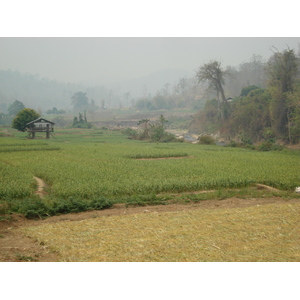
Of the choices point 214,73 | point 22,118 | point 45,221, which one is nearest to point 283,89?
point 214,73

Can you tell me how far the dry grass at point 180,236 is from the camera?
4.59m

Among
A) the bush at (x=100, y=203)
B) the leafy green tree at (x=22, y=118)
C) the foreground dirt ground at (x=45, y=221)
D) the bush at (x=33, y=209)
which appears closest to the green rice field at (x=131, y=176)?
the bush at (x=100, y=203)

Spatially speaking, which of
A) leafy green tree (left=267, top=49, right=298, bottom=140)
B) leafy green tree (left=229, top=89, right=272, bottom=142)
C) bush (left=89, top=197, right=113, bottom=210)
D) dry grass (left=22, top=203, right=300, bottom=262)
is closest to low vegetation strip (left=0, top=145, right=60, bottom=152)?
bush (left=89, top=197, right=113, bottom=210)

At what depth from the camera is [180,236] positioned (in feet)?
17.5

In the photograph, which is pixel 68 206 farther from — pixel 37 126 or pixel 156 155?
pixel 37 126

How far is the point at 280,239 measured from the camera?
5.29 m

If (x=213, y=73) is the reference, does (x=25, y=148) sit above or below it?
below

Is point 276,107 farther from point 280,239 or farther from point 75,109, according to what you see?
point 75,109

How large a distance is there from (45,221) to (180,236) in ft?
9.52

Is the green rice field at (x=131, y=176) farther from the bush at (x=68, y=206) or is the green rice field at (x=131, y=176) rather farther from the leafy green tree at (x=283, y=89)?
the leafy green tree at (x=283, y=89)

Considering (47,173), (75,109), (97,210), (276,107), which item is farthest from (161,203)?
(75,109)

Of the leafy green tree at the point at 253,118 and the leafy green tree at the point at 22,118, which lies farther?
the leafy green tree at the point at 253,118

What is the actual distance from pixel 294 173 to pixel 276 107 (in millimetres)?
17194

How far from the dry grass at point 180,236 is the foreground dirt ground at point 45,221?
0.62 ft
